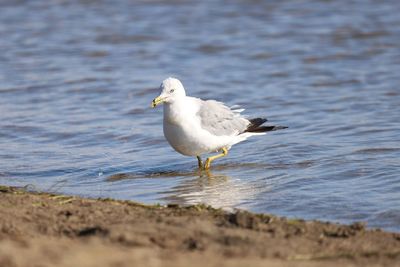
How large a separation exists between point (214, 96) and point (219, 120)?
3.47 meters

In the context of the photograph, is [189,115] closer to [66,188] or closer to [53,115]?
[66,188]

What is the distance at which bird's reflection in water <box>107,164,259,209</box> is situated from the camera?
24.2ft

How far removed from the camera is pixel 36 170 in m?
8.62

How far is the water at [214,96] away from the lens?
308 inches

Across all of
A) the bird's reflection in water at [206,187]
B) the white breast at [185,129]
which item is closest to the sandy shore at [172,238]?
the bird's reflection in water at [206,187]

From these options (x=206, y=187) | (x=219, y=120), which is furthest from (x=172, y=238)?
(x=219, y=120)

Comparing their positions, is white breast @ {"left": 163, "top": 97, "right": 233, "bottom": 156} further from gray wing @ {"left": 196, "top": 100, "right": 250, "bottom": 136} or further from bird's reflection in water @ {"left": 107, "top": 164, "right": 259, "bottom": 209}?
bird's reflection in water @ {"left": 107, "top": 164, "right": 259, "bottom": 209}

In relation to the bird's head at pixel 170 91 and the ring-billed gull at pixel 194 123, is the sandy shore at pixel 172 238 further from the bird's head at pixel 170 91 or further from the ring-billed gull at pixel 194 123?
the bird's head at pixel 170 91

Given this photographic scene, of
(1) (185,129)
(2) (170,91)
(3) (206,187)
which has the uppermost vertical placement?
(2) (170,91)

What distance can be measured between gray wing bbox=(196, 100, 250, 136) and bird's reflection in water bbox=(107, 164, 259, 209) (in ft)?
1.29

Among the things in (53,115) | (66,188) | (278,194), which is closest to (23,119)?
(53,115)

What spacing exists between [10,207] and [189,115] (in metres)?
2.45

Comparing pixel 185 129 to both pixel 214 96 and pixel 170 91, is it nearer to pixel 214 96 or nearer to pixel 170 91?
pixel 170 91

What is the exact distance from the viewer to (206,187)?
26.2 ft
